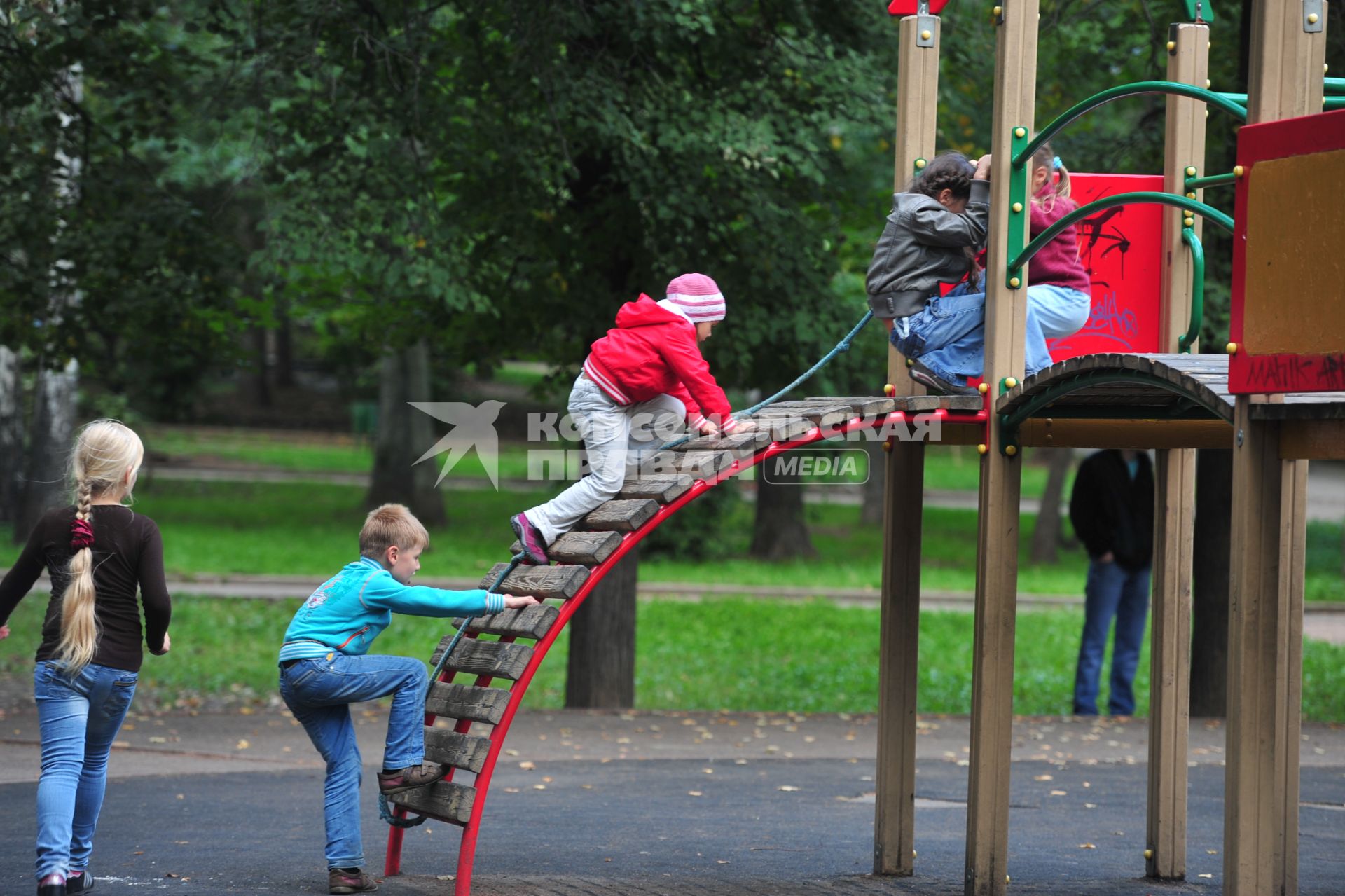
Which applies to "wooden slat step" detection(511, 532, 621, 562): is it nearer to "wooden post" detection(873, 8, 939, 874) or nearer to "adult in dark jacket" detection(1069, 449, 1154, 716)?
"wooden post" detection(873, 8, 939, 874)

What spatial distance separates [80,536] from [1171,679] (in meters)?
4.43

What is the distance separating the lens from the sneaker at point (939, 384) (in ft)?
19.9

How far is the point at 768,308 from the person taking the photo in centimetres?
1019

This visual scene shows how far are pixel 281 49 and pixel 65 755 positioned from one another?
5.59 meters

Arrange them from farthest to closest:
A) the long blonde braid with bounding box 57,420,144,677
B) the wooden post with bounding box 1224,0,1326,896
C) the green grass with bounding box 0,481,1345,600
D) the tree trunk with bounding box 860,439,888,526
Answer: the tree trunk with bounding box 860,439,888,526, the green grass with bounding box 0,481,1345,600, the long blonde braid with bounding box 57,420,144,677, the wooden post with bounding box 1224,0,1326,896

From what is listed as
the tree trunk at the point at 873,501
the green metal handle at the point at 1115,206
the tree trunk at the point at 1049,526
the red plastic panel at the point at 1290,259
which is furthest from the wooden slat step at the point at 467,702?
the tree trunk at the point at 873,501

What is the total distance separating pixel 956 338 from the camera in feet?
19.9

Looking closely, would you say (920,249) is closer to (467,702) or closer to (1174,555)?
(1174,555)

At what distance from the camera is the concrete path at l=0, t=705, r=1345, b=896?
6.06m

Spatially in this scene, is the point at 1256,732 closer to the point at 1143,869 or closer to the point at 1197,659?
the point at 1143,869

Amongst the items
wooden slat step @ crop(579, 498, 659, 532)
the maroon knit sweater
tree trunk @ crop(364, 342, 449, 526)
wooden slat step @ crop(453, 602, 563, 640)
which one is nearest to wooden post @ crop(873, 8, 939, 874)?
the maroon knit sweater

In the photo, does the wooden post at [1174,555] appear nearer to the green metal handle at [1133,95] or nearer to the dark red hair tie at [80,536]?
the green metal handle at [1133,95]

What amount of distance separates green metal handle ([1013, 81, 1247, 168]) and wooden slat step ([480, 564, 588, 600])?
236 centimetres

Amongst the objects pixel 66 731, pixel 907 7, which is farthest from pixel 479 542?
pixel 66 731
